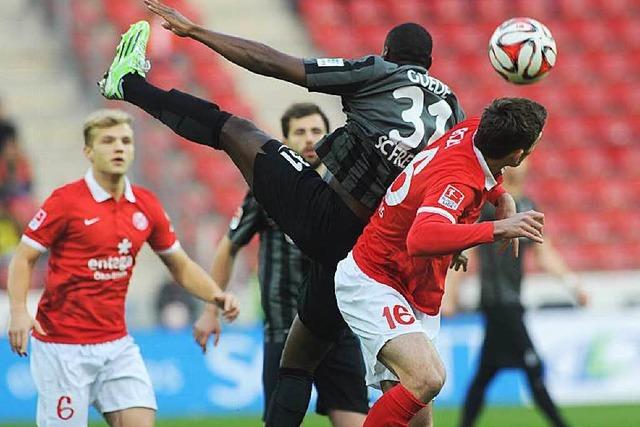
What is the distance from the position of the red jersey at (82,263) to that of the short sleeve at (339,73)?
1.62 metres

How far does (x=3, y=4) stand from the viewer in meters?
16.6

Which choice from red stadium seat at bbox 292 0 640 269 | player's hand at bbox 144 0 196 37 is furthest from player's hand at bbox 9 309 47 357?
red stadium seat at bbox 292 0 640 269

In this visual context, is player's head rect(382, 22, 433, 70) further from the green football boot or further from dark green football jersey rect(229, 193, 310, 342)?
dark green football jersey rect(229, 193, 310, 342)

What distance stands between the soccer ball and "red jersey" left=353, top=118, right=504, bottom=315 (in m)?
0.57

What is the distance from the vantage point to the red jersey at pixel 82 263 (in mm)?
6902

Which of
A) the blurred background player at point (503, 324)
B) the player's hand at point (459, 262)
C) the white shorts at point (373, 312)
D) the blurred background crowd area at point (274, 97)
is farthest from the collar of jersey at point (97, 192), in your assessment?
the blurred background crowd area at point (274, 97)

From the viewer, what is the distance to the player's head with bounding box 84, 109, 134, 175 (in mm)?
7086

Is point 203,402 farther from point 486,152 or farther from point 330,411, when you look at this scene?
point 486,152

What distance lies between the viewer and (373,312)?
230 inches

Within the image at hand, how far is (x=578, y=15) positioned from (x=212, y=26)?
536 centimetres

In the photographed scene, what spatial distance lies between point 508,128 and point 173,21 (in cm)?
171

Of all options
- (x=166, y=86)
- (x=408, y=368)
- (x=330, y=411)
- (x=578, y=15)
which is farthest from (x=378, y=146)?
(x=578, y=15)

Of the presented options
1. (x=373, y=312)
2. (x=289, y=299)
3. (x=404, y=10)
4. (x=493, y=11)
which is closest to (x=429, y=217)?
(x=373, y=312)

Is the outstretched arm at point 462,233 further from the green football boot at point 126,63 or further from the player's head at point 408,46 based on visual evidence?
the green football boot at point 126,63
